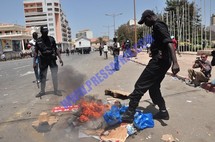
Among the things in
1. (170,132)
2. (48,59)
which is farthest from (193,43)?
(170,132)

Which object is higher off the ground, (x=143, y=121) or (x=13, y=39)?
(x=13, y=39)

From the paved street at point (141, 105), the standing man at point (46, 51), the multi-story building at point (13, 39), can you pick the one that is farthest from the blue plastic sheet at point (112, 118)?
the multi-story building at point (13, 39)

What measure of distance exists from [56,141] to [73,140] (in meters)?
0.25

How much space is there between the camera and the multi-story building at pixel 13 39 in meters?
51.3

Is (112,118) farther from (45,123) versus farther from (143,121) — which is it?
(45,123)

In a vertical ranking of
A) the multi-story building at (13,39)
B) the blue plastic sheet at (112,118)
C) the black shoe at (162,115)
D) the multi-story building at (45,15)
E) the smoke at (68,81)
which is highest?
the multi-story building at (45,15)

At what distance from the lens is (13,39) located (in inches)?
2259

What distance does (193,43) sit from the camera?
2330cm

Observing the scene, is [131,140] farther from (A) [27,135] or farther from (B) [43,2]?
(B) [43,2]

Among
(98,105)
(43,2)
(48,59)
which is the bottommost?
(98,105)

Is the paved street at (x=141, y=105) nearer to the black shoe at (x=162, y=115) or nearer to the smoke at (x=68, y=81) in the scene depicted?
the smoke at (x=68, y=81)

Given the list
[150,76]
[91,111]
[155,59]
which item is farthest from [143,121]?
[155,59]

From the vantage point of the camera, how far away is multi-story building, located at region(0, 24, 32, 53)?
2018 inches

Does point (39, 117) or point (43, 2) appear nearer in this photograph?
point (39, 117)
